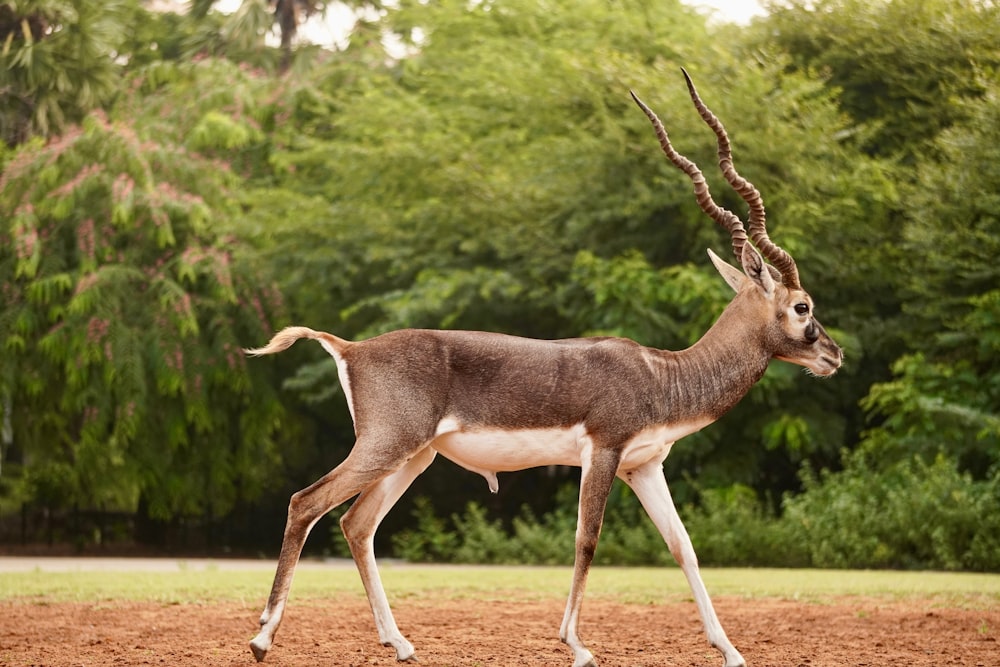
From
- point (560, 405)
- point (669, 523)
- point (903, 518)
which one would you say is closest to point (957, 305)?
point (903, 518)

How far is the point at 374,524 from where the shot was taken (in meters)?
7.90

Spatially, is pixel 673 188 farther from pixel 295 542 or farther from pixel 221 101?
pixel 295 542

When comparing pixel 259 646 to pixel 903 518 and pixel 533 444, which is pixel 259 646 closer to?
pixel 533 444

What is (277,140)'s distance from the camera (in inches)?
945

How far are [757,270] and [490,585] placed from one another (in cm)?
696

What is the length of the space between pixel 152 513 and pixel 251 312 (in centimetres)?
396

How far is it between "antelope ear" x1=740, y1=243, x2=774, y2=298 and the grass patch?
5.02 m

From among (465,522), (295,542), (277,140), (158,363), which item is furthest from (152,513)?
(295,542)

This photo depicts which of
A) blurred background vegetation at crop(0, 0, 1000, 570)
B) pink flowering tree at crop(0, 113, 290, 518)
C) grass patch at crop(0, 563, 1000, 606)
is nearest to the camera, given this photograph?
grass patch at crop(0, 563, 1000, 606)

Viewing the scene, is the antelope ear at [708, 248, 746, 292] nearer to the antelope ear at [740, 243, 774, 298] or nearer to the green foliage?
the antelope ear at [740, 243, 774, 298]

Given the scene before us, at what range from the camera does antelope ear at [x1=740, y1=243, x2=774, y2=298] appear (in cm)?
765

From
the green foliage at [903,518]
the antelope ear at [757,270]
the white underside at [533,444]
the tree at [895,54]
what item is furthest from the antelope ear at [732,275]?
the tree at [895,54]

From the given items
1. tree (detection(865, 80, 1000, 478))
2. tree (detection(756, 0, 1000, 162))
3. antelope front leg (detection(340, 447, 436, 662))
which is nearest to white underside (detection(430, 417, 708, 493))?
antelope front leg (detection(340, 447, 436, 662))

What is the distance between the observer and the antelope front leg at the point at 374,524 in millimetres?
7840
